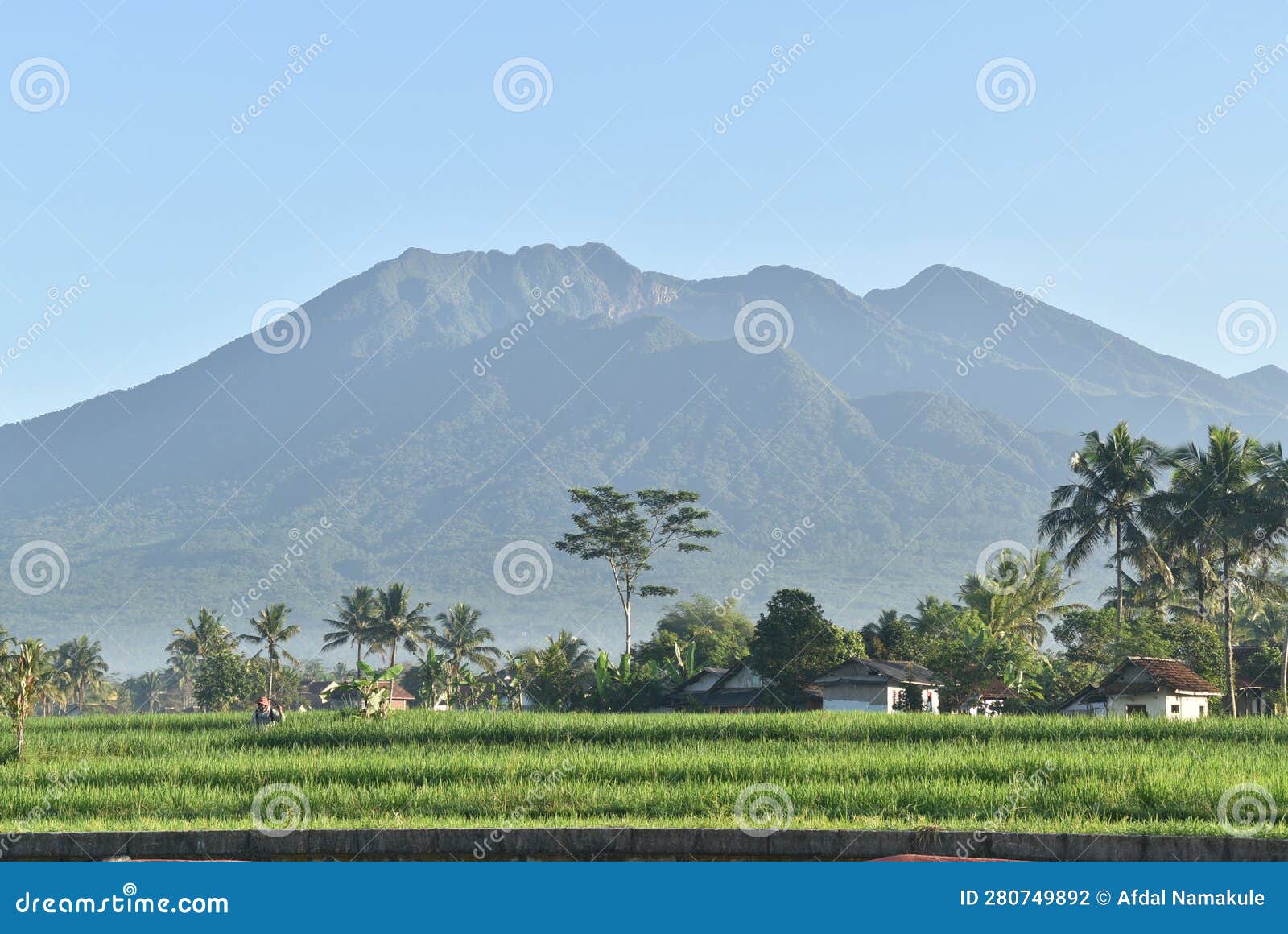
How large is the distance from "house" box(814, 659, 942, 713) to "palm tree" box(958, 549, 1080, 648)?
55.1 feet

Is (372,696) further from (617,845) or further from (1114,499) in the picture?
(1114,499)

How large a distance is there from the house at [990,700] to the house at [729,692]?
981 cm

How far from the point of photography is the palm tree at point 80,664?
151375 millimetres

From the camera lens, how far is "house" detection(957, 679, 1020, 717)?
217ft

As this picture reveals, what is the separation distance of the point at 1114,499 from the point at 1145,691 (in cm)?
2188

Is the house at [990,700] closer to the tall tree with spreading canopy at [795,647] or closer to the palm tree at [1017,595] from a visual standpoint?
the tall tree with spreading canopy at [795,647]

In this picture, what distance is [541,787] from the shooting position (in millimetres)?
22016

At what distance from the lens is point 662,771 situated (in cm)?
2405

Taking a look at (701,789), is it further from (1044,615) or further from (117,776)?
(1044,615)

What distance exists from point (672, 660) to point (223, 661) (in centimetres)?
4577

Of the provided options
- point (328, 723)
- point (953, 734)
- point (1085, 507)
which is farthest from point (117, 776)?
point (1085, 507)

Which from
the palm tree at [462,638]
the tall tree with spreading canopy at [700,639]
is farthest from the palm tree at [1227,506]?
the palm tree at [462,638]

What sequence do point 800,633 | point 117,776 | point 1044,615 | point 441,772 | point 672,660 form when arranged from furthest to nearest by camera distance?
point 1044,615 < point 672,660 < point 800,633 < point 117,776 < point 441,772

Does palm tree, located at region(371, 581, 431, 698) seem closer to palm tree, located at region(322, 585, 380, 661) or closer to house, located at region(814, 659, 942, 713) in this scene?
palm tree, located at region(322, 585, 380, 661)
